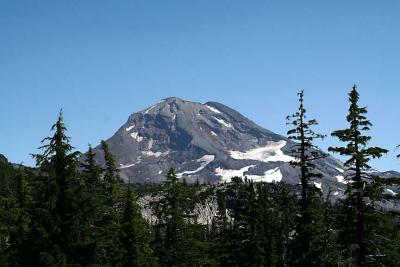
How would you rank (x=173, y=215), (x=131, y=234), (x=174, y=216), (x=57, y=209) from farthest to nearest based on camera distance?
(x=131, y=234)
(x=173, y=215)
(x=174, y=216)
(x=57, y=209)

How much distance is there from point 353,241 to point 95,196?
13.6 meters

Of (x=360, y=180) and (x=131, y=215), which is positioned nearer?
(x=360, y=180)

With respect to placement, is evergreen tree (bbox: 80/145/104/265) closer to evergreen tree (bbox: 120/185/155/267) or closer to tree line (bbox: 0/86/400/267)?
tree line (bbox: 0/86/400/267)

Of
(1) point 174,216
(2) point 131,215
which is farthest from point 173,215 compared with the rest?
(2) point 131,215

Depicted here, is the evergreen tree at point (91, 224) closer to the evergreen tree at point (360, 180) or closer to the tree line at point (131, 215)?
the tree line at point (131, 215)

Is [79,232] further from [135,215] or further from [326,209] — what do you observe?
[326,209]

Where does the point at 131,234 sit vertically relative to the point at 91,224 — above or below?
below

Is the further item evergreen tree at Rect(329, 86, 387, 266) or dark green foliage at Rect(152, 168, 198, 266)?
dark green foliage at Rect(152, 168, 198, 266)

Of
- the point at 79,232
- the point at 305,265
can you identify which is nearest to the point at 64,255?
the point at 79,232

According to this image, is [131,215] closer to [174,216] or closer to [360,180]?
[174,216]

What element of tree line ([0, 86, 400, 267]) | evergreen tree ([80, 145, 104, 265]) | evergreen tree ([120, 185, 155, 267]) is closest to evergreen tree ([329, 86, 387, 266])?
tree line ([0, 86, 400, 267])

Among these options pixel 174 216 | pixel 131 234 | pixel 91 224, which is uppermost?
pixel 174 216

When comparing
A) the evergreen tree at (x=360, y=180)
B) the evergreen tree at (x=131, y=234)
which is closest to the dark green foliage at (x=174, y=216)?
the evergreen tree at (x=131, y=234)

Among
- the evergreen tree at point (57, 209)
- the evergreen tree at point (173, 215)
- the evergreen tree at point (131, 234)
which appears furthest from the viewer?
the evergreen tree at point (131, 234)
